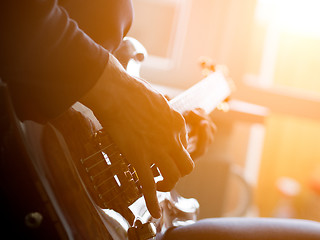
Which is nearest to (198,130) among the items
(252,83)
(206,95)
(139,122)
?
(206,95)

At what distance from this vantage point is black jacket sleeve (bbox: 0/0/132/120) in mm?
384

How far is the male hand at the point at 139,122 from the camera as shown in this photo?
445 mm

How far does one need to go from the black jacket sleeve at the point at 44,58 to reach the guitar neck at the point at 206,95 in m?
0.31

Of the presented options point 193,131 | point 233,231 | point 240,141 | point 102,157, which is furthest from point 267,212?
point 102,157

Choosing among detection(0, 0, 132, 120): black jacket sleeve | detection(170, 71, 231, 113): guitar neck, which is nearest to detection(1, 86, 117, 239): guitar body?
detection(0, 0, 132, 120): black jacket sleeve

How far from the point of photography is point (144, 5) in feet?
5.93

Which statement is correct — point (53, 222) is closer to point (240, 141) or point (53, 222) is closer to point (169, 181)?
point (169, 181)

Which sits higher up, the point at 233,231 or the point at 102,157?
the point at 102,157

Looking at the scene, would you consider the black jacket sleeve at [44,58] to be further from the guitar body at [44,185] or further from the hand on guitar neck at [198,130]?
the hand on guitar neck at [198,130]

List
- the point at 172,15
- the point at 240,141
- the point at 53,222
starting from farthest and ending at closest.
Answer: the point at 240,141 → the point at 172,15 → the point at 53,222

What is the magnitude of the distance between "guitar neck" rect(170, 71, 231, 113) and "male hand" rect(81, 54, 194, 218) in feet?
0.76

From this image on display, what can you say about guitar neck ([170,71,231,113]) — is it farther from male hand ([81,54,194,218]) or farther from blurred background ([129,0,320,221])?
blurred background ([129,0,320,221])

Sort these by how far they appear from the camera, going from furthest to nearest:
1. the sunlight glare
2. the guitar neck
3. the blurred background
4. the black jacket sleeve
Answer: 1. the sunlight glare
2. the blurred background
3. the guitar neck
4. the black jacket sleeve

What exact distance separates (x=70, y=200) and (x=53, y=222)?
4 centimetres
